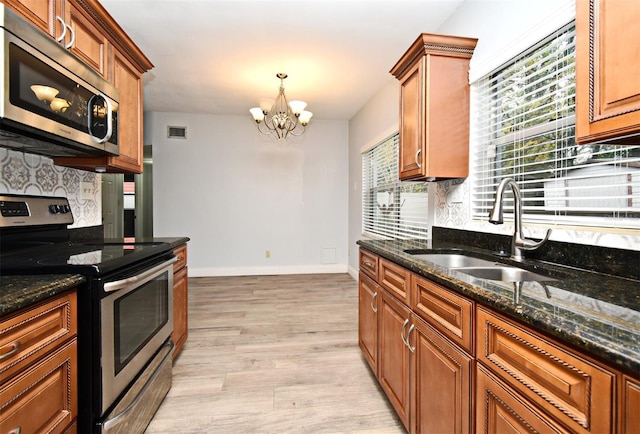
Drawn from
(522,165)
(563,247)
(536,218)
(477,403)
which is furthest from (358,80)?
(477,403)

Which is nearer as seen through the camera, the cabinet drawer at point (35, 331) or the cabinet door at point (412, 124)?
the cabinet drawer at point (35, 331)

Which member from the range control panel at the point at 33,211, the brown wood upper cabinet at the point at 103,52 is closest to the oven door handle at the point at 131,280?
the range control panel at the point at 33,211

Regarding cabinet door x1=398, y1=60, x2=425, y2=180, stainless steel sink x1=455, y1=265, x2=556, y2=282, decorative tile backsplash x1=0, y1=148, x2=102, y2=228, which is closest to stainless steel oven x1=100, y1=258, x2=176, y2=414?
decorative tile backsplash x1=0, y1=148, x2=102, y2=228

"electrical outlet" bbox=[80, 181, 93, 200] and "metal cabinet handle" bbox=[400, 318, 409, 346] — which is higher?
"electrical outlet" bbox=[80, 181, 93, 200]

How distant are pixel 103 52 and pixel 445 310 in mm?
2407

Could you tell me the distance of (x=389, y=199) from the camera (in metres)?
3.93

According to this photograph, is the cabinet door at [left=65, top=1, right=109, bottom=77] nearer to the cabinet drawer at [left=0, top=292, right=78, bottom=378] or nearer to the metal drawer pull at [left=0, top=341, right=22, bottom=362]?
the cabinet drawer at [left=0, top=292, right=78, bottom=378]

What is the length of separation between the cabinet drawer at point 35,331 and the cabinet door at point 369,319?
1.52m

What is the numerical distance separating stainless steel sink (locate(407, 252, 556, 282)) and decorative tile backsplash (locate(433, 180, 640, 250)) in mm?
224

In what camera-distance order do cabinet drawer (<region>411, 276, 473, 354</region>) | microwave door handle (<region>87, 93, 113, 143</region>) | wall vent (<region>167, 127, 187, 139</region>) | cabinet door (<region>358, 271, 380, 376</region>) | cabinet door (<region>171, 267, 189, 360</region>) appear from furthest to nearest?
wall vent (<region>167, 127, 187, 139</region>), cabinet door (<region>171, 267, 189, 360</region>), cabinet door (<region>358, 271, 380, 376</region>), microwave door handle (<region>87, 93, 113, 143</region>), cabinet drawer (<region>411, 276, 473, 354</region>)

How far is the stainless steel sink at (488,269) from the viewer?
1.45m

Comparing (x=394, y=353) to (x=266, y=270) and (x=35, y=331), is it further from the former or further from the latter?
(x=266, y=270)

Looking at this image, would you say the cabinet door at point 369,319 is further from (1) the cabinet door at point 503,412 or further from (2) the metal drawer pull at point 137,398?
(2) the metal drawer pull at point 137,398

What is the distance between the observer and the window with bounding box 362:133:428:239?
322 centimetres
